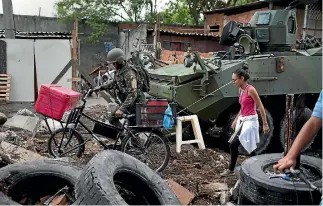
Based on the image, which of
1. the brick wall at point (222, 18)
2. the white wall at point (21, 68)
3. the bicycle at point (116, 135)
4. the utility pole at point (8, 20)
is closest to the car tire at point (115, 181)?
the bicycle at point (116, 135)

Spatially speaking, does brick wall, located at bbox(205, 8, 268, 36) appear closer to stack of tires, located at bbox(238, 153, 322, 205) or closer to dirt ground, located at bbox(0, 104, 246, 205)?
dirt ground, located at bbox(0, 104, 246, 205)

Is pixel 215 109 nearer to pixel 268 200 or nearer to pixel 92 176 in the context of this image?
pixel 268 200

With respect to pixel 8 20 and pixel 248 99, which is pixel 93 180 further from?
pixel 8 20

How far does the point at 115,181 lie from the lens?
3.64m

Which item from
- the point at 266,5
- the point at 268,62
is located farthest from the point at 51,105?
the point at 266,5

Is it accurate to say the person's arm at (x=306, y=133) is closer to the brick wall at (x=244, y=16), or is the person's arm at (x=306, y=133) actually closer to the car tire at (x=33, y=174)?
the car tire at (x=33, y=174)

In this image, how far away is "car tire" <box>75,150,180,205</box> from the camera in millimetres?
2982

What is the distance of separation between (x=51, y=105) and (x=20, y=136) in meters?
1.67

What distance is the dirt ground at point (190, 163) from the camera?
4965 mm

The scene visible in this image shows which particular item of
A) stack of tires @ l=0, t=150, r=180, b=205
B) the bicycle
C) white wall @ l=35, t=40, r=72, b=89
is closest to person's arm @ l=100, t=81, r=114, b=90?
the bicycle

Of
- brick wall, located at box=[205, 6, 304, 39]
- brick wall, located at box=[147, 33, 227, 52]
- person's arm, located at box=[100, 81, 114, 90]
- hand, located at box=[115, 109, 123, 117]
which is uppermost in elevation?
brick wall, located at box=[205, 6, 304, 39]

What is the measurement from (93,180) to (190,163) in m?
2.97

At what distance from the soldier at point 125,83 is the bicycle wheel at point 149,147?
252 millimetres

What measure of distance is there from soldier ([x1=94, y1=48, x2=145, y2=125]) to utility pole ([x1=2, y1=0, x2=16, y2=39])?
858 centimetres
